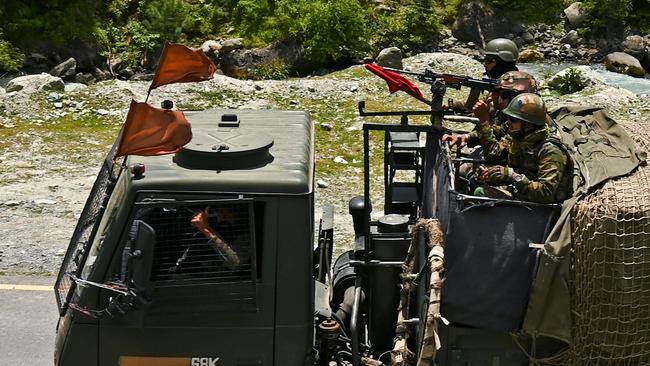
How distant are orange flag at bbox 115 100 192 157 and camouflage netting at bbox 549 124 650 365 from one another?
200 cm

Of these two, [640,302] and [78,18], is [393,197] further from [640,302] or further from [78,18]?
[78,18]

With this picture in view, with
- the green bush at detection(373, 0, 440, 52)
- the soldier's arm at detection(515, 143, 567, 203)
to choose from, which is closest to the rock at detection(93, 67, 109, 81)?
the green bush at detection(373, 0, 440, 52)

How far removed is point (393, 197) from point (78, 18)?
50.2ft

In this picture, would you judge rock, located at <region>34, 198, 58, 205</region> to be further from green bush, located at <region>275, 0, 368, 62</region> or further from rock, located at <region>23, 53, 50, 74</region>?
rock, located at <region>23, 53, 50, 74</region>

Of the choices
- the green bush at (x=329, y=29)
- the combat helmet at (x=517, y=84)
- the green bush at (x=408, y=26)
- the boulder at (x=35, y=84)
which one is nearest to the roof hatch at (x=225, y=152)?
the combat helmet at (x=517, y=84)

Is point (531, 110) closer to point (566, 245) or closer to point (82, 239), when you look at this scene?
point (566, 245)

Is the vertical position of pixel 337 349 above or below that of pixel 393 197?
below

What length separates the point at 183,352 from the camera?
15.1 ft

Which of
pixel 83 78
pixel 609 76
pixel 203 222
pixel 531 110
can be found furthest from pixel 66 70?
pixel 203 222

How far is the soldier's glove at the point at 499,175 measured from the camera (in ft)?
16.3

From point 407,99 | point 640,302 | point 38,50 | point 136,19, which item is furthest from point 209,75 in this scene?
point 136,19

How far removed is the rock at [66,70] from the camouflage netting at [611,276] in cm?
1481

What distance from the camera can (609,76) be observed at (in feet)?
67.7

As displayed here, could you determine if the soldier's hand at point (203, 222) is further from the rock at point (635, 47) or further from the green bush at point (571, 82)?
the rock at point (635, 47)
